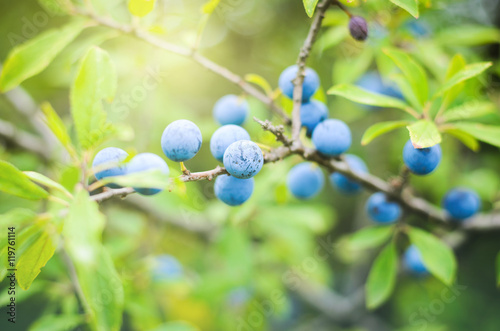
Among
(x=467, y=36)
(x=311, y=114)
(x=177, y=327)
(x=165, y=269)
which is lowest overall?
(x=177, y=327)

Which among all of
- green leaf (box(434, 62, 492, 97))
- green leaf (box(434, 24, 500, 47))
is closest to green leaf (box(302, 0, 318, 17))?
green leaf (box(434, 62, 492, 97))

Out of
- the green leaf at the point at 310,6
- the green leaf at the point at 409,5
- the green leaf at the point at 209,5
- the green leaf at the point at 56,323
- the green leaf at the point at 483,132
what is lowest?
the green leaf at the point at 56,323

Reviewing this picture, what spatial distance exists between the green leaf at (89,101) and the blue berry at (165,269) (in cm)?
128

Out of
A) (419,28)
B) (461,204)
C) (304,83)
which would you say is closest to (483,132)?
(461,204)

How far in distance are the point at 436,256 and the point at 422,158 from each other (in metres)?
0.50

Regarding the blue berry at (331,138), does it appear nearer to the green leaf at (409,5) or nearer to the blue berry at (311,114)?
the blue berry at (311,114)

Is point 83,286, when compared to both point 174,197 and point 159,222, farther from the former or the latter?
point 159,222

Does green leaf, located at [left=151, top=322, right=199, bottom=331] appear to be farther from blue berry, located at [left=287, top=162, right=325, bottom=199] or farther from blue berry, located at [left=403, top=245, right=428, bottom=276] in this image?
blue berry, located at [left=403, top=245, right=428, bottom=276]

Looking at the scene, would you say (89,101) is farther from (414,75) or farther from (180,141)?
(414,75)

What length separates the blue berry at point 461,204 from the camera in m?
1.47

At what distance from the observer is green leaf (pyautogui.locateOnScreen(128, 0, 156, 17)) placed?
123 centimetres

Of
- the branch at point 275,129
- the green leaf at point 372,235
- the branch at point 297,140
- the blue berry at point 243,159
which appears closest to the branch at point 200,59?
the branch at point 297,140

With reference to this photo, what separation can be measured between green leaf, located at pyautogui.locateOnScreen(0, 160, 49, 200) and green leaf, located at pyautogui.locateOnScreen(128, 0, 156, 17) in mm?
671

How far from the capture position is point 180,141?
930 mm
